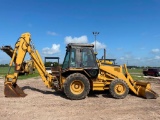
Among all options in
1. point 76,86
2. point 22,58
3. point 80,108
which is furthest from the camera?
point 22,58

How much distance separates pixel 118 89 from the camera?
12.0 m

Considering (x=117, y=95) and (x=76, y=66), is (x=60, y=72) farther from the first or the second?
(x=117, y=95)

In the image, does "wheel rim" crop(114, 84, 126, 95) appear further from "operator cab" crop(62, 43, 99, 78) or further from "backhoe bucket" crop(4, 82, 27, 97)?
"backhoe bucket" crop(4, 82, 27, 97)

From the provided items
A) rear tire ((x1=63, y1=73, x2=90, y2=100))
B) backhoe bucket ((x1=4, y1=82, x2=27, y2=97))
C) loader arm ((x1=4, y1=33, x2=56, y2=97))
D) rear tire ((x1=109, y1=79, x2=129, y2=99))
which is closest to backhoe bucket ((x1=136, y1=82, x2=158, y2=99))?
rear tire ((x1=109, y1=79, x2=129, y2=99))

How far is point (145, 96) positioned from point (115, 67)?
6.87 feet

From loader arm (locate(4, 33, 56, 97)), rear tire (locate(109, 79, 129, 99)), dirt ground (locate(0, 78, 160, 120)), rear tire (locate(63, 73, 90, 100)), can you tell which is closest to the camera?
dirt ground (locate(0, 78, 160, 120))

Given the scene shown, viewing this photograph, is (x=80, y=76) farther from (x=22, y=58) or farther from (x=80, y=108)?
(x=22, y=58)

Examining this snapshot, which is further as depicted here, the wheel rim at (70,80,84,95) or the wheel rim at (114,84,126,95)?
the wheel rim at (114,84,126,95)

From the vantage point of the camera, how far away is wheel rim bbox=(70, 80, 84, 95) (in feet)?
38.5

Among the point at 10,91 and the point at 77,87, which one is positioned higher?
the point at 77,87

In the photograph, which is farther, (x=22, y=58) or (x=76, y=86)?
(x=22, y=58)

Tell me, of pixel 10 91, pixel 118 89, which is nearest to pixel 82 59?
pixel 118 89

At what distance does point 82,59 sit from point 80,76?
0.85 metres

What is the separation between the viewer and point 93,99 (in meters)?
11.6
